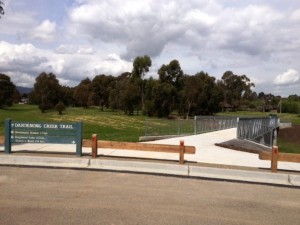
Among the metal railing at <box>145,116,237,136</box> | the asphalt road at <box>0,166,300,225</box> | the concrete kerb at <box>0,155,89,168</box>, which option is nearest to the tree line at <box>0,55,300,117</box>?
the metal railing at <box>145,116,237,136</box>

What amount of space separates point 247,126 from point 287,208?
17.1m

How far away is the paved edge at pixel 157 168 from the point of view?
10812 millimetres

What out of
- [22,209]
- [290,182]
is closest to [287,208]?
[290,182]

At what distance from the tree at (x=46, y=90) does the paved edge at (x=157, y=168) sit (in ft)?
221

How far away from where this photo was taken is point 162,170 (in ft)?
37.5

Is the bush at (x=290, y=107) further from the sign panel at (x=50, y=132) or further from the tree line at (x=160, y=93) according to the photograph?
the sign panel at (x=50, y=132)

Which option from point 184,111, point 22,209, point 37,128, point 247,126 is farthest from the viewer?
point 184,111

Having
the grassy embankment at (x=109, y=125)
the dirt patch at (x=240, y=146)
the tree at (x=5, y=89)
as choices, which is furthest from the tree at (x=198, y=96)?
the tree at (x=5, y=89)

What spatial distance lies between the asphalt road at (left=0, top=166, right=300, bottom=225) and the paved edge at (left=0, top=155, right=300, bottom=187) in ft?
2.14

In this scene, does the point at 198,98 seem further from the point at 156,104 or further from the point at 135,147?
the point at 135,147

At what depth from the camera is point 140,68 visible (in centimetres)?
7219

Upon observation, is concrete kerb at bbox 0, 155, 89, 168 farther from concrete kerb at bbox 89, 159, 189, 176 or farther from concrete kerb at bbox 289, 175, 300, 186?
concrete kerb at bbox 289, 175, 300, 186

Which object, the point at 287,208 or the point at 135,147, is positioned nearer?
the point at 287,208

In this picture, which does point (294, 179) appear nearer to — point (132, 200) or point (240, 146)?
point (132, 200)
